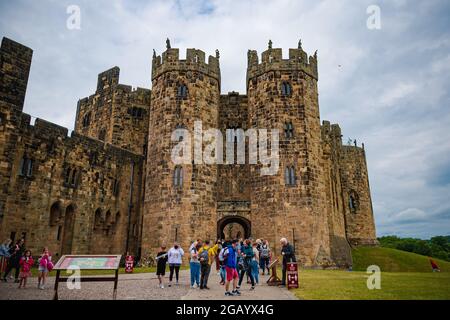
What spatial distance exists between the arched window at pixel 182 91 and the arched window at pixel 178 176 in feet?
19.9

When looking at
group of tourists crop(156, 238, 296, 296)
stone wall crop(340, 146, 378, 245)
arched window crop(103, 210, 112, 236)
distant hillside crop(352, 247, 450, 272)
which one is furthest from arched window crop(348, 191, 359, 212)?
group of tourists crop(156, 238, 296, 296)

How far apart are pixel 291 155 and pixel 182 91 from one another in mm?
10259

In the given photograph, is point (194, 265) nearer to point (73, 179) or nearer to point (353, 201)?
point (73, 179)

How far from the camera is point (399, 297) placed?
10.1 m

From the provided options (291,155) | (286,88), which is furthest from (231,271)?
(286,88)

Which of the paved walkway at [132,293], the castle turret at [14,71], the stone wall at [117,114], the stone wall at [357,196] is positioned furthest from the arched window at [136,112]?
the stone wall at [357,196]

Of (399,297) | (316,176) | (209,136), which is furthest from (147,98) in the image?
(399,297)

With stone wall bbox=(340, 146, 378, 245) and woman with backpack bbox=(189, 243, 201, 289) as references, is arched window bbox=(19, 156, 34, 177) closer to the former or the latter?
woman with backpack bbox=(189, 243, 201, 289)

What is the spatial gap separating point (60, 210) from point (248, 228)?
13686 millimetres

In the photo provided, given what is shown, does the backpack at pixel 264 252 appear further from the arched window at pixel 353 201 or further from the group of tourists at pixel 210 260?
the arched window at pixel 353 201

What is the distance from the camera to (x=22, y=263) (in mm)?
12602

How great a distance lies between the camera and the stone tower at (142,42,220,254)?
25.9 m
